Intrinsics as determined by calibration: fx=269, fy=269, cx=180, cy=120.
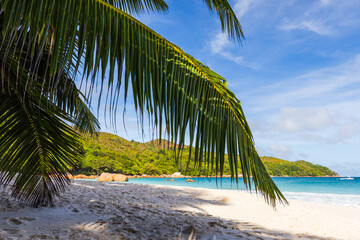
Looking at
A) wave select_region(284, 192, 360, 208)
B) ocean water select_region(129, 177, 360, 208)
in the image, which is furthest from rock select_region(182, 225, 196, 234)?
wave select_region(284, 192, 360, 208)

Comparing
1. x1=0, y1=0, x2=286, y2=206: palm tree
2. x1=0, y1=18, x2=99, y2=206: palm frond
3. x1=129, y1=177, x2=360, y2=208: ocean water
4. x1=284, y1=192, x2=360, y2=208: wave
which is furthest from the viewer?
x1=129, y1=177, x2=360, y2=208: ocean water

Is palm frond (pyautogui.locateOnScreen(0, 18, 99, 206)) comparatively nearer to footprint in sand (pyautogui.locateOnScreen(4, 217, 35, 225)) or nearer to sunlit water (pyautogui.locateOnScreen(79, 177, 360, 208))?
footprint in sand (pyautogui.locateOnScreen(4, 217, 35, 225))

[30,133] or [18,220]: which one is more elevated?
[30,133]

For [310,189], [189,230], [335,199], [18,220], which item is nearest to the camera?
[18,220]

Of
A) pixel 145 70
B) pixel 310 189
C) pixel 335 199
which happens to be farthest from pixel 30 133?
pixel 310 189

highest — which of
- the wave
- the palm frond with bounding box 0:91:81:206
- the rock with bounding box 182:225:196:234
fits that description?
the palm frond with bounding box 0:91:81:206

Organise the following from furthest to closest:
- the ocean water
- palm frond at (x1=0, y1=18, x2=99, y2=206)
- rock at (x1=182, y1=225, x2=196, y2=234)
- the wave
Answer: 1. the ocean water
2. the wave
3. rock at (x1=182, y1=225, x2=196, y2=234)
4. palm frond at (x1=0, y1=18, x2=99, y2=206)

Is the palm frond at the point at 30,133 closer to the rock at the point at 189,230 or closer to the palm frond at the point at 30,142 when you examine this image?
the palm frond at the point at 30,142

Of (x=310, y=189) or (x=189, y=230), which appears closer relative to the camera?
(x=189, y=230)

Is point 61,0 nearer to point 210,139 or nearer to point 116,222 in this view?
point 210,139

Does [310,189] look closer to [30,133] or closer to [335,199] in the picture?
[335,199]

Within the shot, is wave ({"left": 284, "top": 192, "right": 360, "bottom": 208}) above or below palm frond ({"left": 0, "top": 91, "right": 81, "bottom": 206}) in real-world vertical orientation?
below

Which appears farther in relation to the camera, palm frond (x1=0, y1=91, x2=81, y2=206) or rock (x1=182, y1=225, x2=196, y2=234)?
rock (x1=182, y1=225, x2=196, y2=234)

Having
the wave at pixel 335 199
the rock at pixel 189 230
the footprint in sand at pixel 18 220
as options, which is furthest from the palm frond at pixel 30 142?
the wave at pixel 335 199
